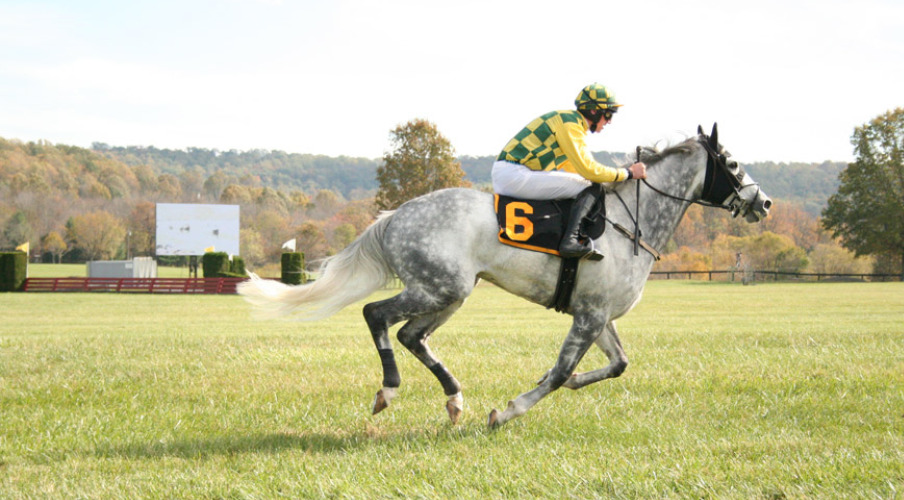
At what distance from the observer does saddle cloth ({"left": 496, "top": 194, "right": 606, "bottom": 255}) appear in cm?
614

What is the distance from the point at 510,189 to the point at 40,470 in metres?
3.75

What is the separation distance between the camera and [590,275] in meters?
6.23

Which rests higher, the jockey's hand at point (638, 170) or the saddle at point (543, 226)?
the jockey's hand at point (638, 170)

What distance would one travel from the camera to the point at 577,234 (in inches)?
241

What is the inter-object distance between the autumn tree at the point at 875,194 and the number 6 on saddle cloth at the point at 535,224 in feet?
204

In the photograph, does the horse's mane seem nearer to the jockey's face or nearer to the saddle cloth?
the jockey's face

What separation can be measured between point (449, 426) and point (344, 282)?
4.78ft

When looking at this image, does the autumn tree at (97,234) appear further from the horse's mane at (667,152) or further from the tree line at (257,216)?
the horse's mane at (667,152)

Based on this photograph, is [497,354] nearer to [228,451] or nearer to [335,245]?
[228,451]

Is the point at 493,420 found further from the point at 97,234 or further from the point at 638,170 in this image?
the point at 97,234

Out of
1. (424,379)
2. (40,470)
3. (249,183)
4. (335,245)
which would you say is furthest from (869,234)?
(249,183)

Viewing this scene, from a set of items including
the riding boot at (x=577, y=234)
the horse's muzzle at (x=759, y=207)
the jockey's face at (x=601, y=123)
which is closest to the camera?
the riding boot at (x=577, y=234)

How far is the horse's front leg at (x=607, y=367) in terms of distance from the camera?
22.1 ft

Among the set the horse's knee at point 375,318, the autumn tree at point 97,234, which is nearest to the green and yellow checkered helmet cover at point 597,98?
the horse's knee at point 375,318
